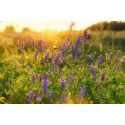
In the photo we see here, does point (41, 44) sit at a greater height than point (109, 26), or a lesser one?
lesser

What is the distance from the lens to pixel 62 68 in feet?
21.6

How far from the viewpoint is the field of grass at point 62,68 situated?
21.2ft

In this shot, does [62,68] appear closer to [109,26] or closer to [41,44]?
[41,44]

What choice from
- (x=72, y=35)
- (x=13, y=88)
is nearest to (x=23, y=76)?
(x=13, y=88)

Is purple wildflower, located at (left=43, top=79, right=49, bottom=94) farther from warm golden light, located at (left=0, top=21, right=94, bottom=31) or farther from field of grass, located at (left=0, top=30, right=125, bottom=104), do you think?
warm golden light, located at (left=0, top=21, right=94, bottom=31)

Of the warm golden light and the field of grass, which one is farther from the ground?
the warm golden light

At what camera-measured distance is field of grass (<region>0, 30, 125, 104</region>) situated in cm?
646

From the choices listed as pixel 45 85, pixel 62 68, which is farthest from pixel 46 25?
pixel 45 85

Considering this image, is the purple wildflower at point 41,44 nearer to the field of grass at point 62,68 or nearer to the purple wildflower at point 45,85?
the field of grass at point 62,68

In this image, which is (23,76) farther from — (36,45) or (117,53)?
(117,53)

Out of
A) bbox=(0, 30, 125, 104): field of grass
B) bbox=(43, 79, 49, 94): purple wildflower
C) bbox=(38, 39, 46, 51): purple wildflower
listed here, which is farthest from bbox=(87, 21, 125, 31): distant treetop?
bbox=(43, 79, 49, 94): purple wildflower

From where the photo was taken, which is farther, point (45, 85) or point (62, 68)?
point (62, 68)

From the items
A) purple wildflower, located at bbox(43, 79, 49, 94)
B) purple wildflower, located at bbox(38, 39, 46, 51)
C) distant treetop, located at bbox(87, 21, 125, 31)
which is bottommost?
purple wildflower, located at bbox(43, 79, 49, 94)
